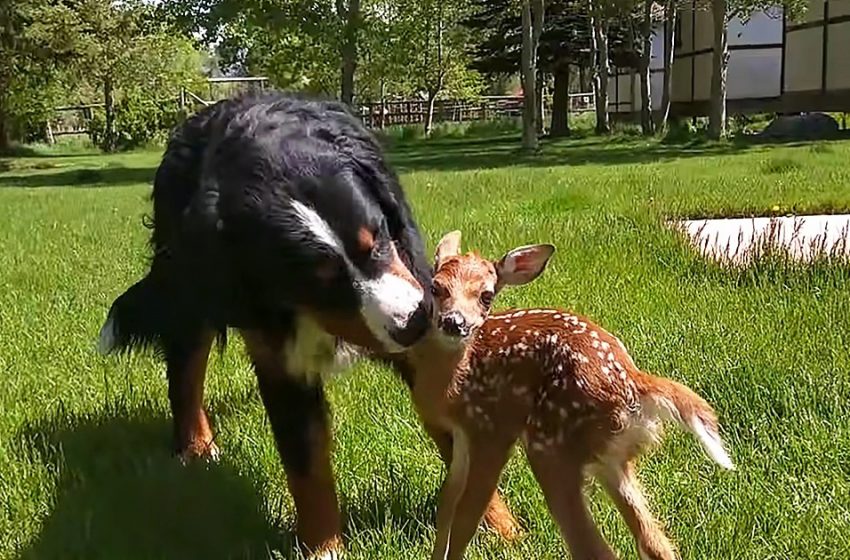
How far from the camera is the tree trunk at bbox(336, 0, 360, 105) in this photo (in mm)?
21750

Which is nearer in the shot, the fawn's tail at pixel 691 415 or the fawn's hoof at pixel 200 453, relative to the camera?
the fawn's tail at pixel 691 415

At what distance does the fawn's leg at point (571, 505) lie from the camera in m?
2.37

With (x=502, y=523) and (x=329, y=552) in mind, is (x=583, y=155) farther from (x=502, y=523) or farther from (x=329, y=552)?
(x=329, y=552)

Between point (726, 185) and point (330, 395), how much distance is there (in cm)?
732

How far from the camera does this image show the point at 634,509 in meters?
2.53

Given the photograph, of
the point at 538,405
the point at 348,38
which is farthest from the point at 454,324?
the point at 348,38

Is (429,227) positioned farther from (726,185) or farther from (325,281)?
(325,281)

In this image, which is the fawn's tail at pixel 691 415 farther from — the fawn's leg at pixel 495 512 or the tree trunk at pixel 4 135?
the tree trunk at pixel 4 135

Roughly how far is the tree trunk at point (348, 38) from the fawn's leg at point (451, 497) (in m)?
19.5

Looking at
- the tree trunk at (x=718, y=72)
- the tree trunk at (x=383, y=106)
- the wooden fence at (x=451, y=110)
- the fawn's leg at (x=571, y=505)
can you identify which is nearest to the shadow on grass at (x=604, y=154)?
the tree trunk at (x=718, y=72)

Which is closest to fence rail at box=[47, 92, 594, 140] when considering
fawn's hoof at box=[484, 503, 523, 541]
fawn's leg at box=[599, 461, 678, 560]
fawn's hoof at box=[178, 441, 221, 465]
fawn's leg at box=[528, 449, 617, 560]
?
fawn's hoof at box=[178, 441, 221, 465]

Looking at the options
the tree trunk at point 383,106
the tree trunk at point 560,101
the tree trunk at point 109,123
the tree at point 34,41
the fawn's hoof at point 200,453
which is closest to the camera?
the fawn's hoof at point 200,453

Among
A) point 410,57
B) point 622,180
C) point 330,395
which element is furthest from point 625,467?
point 410,57

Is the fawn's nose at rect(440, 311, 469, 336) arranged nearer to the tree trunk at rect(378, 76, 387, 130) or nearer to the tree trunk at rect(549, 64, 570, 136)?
the tree trunk at rect(549, 64, 570, 136)
